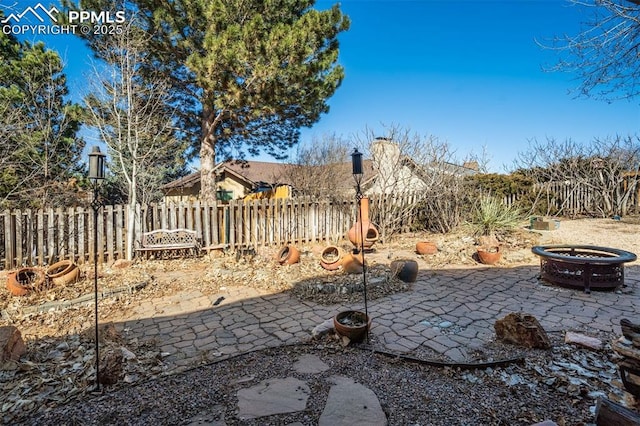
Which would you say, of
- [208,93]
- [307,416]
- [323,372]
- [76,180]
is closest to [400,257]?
[323,372]

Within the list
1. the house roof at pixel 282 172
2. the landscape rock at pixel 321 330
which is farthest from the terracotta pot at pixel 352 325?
the house roof at pixel 282 172

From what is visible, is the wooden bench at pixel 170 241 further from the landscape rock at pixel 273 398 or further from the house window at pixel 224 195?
the house window at pixel 224 195

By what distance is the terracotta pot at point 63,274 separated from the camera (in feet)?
15.9

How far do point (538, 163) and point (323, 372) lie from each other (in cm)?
1563

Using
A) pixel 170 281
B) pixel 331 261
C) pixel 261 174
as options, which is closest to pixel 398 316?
pixel 331 261

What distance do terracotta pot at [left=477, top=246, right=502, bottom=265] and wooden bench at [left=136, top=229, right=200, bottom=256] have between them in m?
6.25

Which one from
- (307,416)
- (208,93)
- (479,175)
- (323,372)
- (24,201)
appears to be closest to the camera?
(307,416)

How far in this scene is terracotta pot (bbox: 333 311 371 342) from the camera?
287cm

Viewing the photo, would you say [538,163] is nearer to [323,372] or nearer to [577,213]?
[577,213]

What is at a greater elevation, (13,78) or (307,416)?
(13,78)

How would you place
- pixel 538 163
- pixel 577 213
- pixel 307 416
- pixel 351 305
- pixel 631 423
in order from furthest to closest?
pixel 538 163
pixel 577 213
pixel 351 305
pixel 307 416
pixel 631 423

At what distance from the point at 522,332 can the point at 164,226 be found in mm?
6967

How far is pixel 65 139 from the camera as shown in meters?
9.17

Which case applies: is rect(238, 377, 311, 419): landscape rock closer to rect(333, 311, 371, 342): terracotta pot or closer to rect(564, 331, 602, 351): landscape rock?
rect(333, 311, 371, 342): terracotta pot
